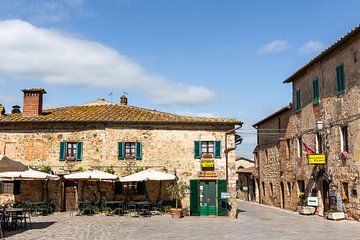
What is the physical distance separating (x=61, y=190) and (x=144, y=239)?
952cm

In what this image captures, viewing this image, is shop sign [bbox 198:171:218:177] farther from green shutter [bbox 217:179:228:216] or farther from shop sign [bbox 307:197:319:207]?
shop sign [bbox 307:197:319:207]

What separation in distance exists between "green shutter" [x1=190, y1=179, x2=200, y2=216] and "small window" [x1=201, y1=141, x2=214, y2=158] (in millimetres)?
1470

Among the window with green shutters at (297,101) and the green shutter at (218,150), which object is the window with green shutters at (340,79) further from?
the green shutter at (218,150)

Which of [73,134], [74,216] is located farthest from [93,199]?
[73,134]

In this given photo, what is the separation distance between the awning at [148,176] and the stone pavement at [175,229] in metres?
1.82

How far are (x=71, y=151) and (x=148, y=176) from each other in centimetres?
483

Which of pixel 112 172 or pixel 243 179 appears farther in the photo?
pixel 243 179

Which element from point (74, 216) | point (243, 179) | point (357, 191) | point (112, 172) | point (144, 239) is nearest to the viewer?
point (144, 239)

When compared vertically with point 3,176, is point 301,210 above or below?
below

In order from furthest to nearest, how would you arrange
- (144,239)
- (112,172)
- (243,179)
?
(243,179) → (112,172) → (144,239)

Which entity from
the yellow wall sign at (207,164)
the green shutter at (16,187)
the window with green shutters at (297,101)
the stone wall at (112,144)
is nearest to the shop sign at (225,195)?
the stone wall at (112,144)

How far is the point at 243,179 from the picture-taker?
1539 inches

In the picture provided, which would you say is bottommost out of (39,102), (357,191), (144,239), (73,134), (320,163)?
(144,239)

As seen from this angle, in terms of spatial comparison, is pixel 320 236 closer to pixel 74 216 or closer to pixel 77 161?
pixel 74 216
